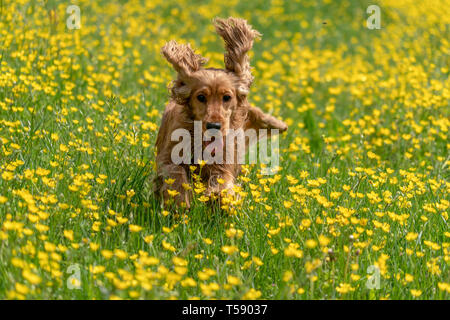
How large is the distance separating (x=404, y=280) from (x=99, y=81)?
3926 mm

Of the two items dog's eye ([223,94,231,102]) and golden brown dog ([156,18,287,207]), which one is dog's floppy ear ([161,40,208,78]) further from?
dog's eye ([223,94,231,102])

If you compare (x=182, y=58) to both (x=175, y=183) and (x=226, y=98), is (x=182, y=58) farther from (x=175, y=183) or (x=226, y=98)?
Result: (x=175, y=183)

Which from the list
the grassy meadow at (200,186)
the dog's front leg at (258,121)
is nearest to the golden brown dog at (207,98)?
the grassy meadow at (200,186)

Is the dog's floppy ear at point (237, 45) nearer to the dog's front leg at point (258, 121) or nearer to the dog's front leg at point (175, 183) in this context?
the dog's front leg at point (258, 121)

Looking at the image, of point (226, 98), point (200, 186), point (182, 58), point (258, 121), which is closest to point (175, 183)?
point (200, 186)

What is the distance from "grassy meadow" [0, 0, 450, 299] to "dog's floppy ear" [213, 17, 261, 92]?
778mm

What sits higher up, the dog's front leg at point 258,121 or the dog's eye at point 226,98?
the dog's eye at point 226,98

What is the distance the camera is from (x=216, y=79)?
432cm

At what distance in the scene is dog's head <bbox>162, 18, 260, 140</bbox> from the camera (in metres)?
4.29

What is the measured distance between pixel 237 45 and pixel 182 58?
1.30 feet

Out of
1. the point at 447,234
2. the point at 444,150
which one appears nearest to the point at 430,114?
the point at 444,150

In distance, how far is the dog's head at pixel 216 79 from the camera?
4285 mm

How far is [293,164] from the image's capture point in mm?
5648
